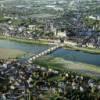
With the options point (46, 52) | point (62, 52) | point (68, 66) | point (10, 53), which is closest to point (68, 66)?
point (68, 66)

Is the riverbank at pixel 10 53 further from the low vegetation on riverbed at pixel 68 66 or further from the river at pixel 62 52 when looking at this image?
the low vegetation on riverbed at pixel 68 66

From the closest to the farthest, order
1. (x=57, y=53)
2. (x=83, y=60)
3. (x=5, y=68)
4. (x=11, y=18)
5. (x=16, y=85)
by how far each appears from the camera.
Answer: (x=16, y=85) < (x=5, y=68) < (x=83, y=60) < (x=57, y=53) < (x=11, y=18)

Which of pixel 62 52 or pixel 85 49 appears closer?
pixel 62 52

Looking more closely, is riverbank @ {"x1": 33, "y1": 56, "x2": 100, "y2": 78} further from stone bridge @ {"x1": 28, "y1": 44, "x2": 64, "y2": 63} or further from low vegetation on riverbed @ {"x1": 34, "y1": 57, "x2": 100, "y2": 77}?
stone bridge @ {"x1": 28, "y1": 44, "x2": 64, "y2": 63}

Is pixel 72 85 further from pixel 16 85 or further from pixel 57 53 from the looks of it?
pixel 57 53

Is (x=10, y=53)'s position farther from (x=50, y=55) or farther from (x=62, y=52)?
(x=62, y=52)

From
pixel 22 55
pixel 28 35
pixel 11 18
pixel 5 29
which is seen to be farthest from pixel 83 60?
pixel 11 18

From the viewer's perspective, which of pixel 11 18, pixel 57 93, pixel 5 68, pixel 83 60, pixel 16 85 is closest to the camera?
Result: pixel 57 93

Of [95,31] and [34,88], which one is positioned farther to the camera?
[95,31]
